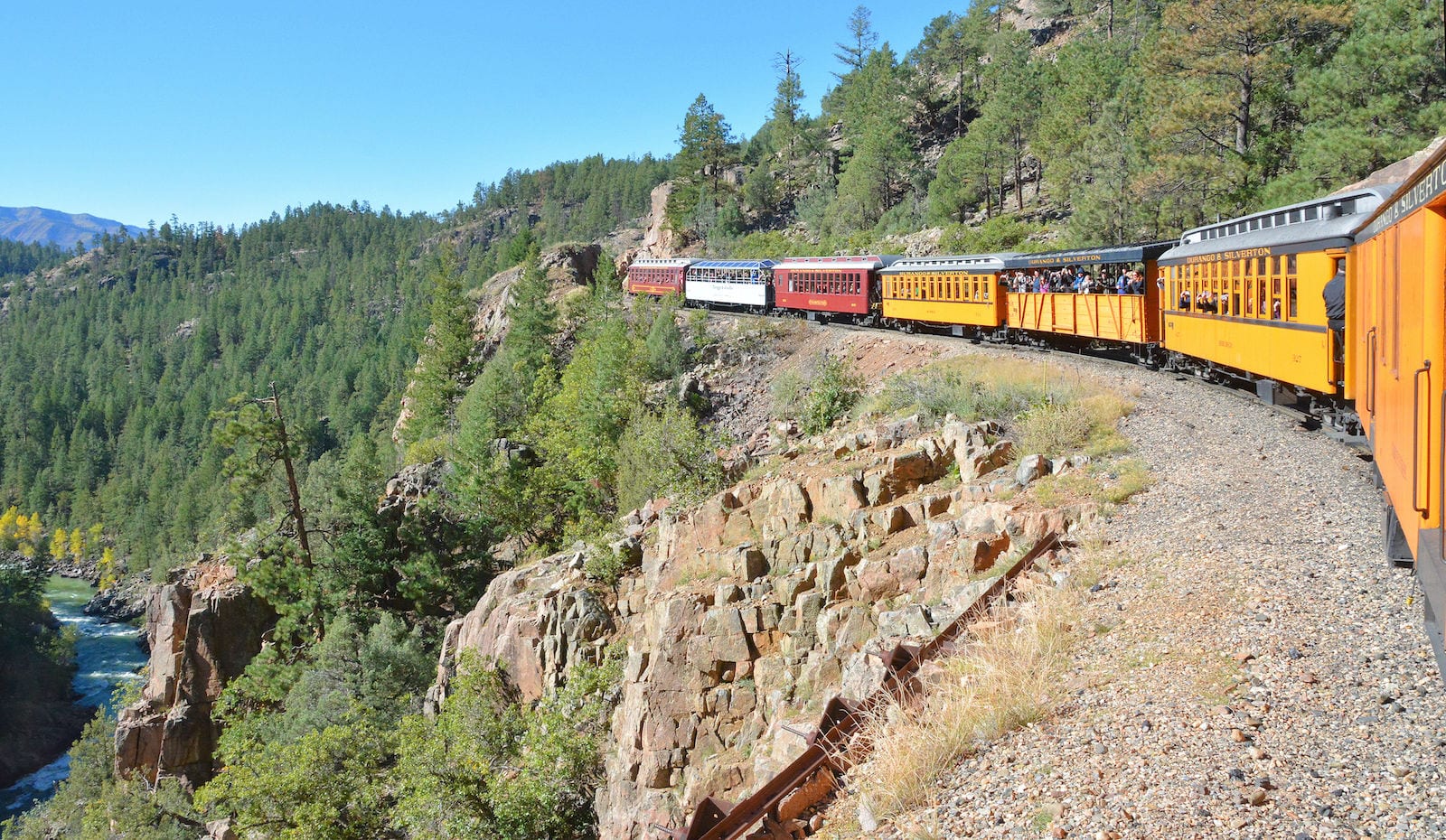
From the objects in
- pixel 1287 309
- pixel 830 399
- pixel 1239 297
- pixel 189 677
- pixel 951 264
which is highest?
pixel 951 264

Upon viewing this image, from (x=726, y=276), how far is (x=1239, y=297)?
33.6 metres

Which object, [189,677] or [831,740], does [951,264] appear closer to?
[831,740]

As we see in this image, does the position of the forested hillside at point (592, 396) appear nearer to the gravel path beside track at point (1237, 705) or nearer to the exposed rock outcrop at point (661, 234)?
the exposed rock outcrop at point (661, 234)

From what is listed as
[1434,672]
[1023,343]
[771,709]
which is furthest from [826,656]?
[1023,343]

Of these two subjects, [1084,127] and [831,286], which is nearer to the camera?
[831,286]

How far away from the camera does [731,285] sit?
45.7 m

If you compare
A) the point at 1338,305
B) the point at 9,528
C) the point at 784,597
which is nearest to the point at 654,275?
the point at 784,597

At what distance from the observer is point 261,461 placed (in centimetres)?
2856

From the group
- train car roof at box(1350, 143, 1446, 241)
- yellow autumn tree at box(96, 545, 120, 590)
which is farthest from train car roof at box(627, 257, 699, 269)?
yellow autumn tree at box(96, 545, 120, 590)

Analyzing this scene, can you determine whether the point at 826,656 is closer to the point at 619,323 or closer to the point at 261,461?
the point at 261,461

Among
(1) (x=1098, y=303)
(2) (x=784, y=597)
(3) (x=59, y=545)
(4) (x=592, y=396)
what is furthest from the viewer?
(3) (x=59, y=545)

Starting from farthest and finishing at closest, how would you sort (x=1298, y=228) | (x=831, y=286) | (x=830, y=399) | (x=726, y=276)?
(x=726, y=276), (x=831, y=286), (x=830, y=399), (x=1298, y=228)

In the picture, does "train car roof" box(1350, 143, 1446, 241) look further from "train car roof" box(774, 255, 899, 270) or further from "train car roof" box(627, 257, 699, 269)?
"train car roof" box(627, 257, 699, 269)

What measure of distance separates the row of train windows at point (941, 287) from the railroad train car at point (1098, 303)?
123 cm
